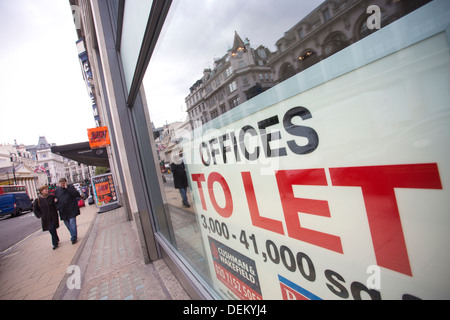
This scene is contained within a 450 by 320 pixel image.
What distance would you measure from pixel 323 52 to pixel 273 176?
602 mm

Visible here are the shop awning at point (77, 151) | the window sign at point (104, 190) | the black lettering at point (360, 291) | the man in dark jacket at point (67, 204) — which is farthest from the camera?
the window sign at point (104, 190)

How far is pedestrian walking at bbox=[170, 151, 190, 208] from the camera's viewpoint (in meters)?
2.47

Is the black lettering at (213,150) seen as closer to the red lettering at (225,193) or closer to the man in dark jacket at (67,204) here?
the red lettering at (225,193)

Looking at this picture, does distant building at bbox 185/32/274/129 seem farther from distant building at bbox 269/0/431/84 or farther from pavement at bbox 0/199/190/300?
pavement at bbox 0/199/190/300

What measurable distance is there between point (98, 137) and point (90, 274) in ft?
21.4

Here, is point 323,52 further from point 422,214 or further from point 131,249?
point 131,249

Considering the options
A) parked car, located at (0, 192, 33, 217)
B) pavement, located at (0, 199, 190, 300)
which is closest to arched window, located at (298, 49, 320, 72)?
pavement, located at (0, 199, 190, 300)

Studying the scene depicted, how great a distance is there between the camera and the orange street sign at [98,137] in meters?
8.96

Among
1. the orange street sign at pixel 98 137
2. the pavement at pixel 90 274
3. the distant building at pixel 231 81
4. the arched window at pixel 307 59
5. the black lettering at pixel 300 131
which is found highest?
the orange street sign at pixel 98 137

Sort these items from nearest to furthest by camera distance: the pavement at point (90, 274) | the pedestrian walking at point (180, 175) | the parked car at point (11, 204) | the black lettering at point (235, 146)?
1. the black lettering at point (235, 146)
2. the pedestrian walking at point (180, 175)
3. the pavement at point (90, 274)
4. the parked car at point (11, 204)

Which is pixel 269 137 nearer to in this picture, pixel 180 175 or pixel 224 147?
pixel 224 147

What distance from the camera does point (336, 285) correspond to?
984mm

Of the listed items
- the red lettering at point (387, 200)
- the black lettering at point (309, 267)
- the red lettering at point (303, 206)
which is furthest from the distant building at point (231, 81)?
the black lettering at point (309, 267)

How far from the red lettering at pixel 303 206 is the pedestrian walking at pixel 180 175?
1.48 m
